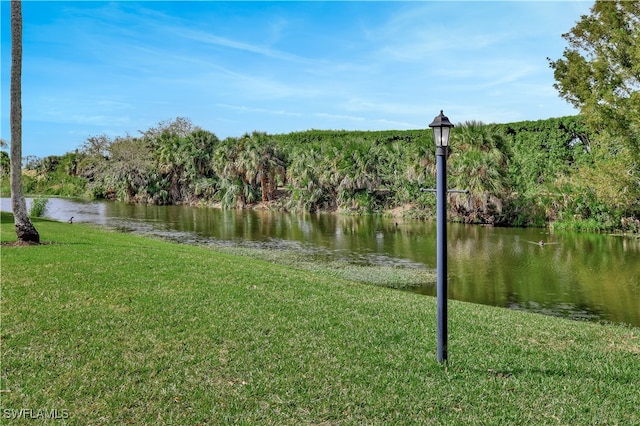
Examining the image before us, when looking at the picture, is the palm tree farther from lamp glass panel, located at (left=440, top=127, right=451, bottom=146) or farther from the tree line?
lamp glass panel, located at (left=440, top=127, right=451, bottom=146)

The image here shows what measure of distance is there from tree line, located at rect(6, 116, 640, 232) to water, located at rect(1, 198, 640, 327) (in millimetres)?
2422

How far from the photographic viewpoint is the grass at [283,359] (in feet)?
14.5

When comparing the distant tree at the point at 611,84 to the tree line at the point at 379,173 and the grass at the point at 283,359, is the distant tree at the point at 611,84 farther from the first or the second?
the grass at the point at 283,359

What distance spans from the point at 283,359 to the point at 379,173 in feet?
101

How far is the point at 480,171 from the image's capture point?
1085 inches

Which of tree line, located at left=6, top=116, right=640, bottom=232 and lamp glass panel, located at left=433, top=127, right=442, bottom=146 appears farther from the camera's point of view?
tree line, located at left=6, top=116, right=640, bottom=232

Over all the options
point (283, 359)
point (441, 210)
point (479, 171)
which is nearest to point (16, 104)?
point (283, 359)

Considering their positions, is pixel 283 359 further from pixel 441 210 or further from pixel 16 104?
pixel 16 104

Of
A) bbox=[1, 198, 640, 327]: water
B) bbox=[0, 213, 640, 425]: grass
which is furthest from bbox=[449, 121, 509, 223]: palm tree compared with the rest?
bbox=[0, 213, 640, 425]: grass

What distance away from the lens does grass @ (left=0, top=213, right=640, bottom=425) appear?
441 cm

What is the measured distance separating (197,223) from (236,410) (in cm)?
2551

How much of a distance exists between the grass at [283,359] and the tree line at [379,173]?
602 inches

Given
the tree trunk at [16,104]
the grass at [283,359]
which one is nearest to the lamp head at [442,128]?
the grass at [283,359]

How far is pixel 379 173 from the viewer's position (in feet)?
116
